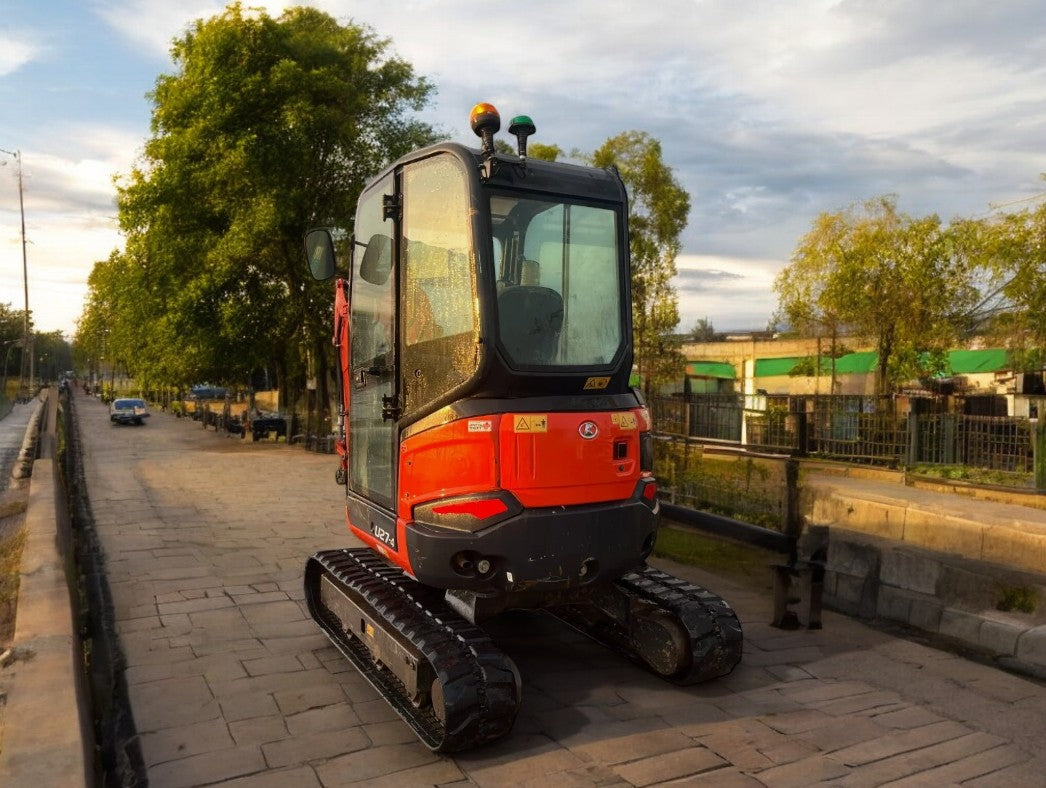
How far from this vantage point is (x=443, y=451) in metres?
4.53

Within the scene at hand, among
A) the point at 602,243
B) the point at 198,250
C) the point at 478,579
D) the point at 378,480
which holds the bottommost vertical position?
the point at 478,579

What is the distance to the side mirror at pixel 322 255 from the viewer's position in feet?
18.7

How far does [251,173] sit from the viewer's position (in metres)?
21.9

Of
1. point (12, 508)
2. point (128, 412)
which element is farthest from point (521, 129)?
point (128, 412)

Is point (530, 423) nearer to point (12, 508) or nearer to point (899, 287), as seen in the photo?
point (12, 508)

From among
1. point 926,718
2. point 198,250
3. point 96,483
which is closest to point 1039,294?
point 926,718

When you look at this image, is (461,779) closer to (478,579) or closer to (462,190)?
(478,579)

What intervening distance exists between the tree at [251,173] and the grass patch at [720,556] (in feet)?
50.3

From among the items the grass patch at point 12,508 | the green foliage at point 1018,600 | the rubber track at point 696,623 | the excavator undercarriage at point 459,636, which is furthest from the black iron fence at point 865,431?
the grass patch at point 12,508

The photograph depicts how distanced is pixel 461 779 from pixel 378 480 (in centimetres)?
189

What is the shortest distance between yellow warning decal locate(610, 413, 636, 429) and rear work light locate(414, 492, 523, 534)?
2.44 feet

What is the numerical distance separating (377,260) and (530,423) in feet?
5.43

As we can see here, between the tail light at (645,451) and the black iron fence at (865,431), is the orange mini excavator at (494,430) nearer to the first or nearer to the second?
the tail light at (645,451)

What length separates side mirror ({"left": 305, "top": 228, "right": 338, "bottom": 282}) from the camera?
5703 millimetres
